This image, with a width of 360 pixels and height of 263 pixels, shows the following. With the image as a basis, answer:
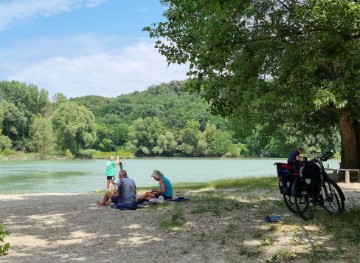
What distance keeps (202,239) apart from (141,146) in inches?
3929

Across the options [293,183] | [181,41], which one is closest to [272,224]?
[293,183]

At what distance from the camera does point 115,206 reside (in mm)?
10680

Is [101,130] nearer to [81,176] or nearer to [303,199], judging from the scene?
[81,176]

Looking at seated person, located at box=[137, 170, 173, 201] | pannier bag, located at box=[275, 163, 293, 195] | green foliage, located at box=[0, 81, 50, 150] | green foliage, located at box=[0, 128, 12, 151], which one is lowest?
seated person, located at box=[137, 170, 173, 201]

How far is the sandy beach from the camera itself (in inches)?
262

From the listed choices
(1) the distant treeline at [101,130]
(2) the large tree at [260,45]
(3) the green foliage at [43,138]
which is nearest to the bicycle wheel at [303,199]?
(2) the large tree at [260,45]

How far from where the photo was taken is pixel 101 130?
117 metres

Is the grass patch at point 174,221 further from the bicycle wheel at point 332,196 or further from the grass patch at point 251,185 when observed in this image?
the grass patch at point 251,185

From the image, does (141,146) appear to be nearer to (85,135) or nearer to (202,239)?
(85,135)

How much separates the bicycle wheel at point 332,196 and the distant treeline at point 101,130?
55.0 meters

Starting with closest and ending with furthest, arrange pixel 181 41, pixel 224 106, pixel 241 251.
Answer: pixel 241 251
pixel 181 41
pixel 224 106

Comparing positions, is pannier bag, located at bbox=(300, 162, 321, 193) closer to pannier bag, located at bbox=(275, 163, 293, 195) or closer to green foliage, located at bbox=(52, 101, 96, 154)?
pannier bag, located at bbox=(275, 163, 293, 195)

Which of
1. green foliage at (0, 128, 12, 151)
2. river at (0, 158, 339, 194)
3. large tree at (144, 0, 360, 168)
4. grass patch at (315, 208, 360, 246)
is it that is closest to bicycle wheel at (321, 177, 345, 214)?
grass patch at (315, 208, 360, 246)

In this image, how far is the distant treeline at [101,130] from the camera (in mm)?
85688
